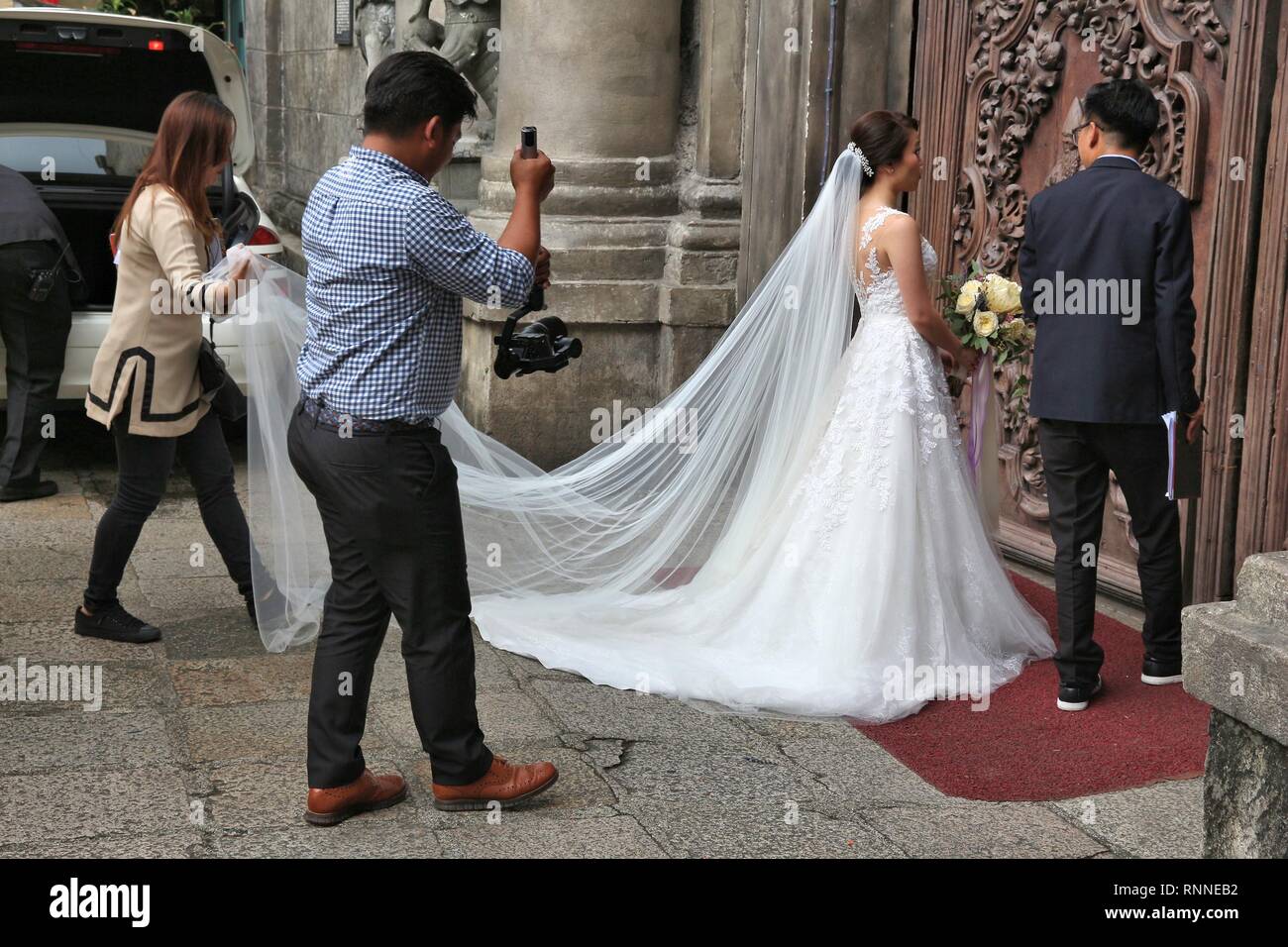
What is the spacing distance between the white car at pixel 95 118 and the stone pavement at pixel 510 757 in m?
2.49

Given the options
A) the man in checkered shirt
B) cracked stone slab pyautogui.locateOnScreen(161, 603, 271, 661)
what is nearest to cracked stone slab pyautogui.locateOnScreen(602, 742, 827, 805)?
the man in checkered shirt

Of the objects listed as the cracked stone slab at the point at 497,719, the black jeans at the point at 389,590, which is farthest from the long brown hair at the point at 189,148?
the cracked stone slab at the point at 497,719

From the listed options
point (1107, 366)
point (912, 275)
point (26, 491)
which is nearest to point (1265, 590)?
point (1107, 366)

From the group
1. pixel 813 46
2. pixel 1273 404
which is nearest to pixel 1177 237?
pixel 1273 404

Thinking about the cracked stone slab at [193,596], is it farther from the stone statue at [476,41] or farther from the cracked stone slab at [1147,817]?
the stone statue at [476,41]

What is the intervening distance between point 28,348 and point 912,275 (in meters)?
4.31

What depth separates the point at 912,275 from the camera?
5.26m

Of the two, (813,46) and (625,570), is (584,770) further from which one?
(813,46)

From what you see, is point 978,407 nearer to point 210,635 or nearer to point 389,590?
point 389,590

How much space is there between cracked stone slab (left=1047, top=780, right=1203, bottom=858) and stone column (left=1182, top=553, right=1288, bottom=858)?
955 millimetres

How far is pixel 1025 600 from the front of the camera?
5.76m
